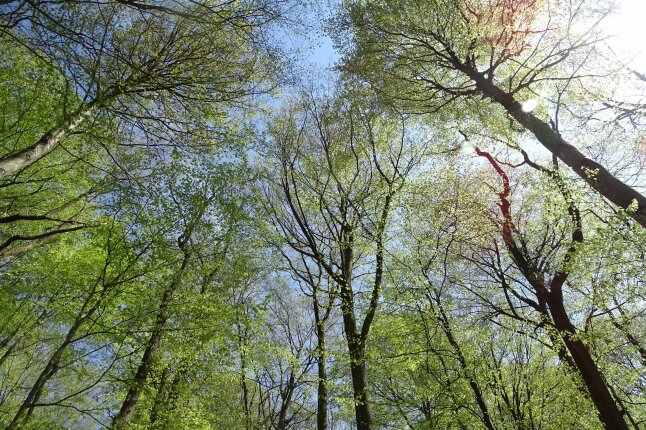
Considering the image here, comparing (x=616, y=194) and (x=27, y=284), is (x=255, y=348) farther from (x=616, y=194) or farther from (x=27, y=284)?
(x=616, y=194)

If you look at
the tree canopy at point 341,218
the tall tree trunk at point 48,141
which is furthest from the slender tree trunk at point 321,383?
the tall tree trunk at point 48,141

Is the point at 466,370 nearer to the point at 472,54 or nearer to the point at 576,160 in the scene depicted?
the point at 576,160

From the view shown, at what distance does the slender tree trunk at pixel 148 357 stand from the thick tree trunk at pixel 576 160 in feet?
24.4

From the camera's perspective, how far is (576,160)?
6285 millimetres

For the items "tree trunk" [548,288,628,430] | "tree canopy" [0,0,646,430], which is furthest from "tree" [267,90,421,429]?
"tree trunk" [548,288,628,430]

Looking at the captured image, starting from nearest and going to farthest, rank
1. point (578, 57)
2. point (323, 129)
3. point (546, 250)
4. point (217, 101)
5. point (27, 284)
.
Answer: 1. point (217, 101)
2. point (578, 57)
3. point (27, 284)
4. point (546, 250)
5. point (323, 129)

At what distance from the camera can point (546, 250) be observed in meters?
9.38

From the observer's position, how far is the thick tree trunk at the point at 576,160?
545 cm

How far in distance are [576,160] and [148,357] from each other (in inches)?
384

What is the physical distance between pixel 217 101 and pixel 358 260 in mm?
6290

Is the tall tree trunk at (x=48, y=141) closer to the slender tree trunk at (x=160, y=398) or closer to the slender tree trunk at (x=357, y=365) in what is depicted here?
the slender tree trunk at (x=160, y=398)

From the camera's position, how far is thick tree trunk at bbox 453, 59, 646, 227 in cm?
545

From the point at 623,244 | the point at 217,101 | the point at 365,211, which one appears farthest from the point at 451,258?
the point at 217,101

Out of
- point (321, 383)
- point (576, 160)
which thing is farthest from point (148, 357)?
point (576, 160)
